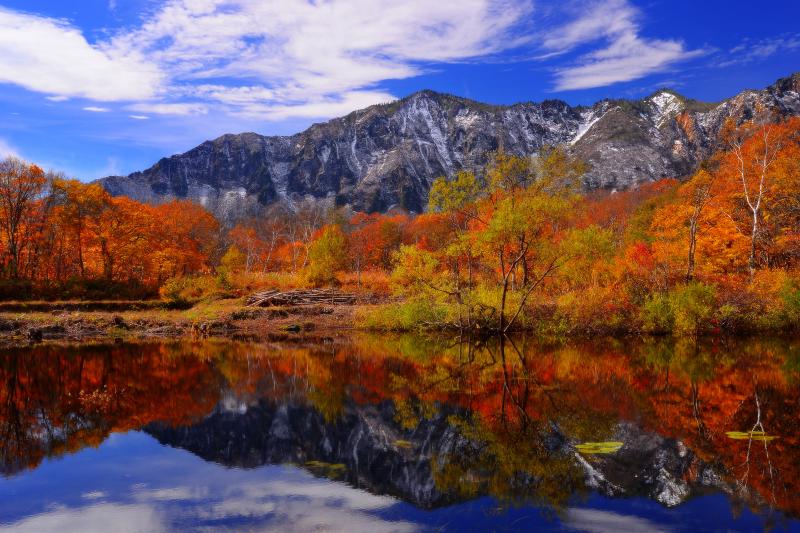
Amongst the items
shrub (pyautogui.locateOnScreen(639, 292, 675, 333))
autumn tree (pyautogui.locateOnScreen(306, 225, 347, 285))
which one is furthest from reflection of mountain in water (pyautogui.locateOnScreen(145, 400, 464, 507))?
autumn tree (pyautogui.locateOnScreen(306, 225, 347, 285))

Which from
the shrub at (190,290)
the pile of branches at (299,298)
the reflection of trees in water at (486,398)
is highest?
the shrub at (190,290)

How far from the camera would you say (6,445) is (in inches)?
519

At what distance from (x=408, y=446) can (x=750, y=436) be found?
26.2 ft

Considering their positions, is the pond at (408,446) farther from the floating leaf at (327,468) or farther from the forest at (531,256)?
the forest at (531,256)

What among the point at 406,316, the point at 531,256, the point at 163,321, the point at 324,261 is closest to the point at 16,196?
the point at 163,321

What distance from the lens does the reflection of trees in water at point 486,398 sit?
10.9 metres

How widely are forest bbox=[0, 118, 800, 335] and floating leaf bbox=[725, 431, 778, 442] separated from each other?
17030 millimetres

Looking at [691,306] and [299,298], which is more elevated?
[299,298]

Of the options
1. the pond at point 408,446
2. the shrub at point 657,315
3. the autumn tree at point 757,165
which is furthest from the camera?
the autumn tree at point 757,165

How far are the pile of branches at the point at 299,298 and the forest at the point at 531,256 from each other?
11.3 ft

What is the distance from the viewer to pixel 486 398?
16859mm

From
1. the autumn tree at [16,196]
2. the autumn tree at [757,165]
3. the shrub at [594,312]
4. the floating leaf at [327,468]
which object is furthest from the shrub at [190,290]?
the autumn tree at [757,165]

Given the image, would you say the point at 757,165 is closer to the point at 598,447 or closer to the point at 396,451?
the point at 598,447

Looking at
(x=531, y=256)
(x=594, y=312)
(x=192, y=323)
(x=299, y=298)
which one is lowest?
(x=192, y=323)
